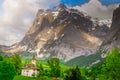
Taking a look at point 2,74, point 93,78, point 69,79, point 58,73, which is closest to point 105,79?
point 69,79

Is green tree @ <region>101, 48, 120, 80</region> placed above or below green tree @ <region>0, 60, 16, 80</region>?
below

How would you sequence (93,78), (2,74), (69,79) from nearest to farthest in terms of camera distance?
(69,79), (2,74), (93,78)

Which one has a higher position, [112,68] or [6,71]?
[6,71]

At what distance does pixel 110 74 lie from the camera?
6862 cm

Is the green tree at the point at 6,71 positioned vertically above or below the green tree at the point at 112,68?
above

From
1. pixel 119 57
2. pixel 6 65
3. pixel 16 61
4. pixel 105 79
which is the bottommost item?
pixel 105 79

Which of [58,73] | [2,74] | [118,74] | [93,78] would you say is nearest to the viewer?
[118,74]

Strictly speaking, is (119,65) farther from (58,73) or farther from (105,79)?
(58,73)

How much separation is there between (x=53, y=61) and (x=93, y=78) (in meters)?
46.2

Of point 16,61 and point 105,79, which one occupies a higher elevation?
point 16,61

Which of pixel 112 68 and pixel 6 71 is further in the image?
pixel 6 71

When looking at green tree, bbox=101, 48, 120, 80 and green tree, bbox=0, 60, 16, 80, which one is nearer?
green tree, bbox=101, 48, 120, 80

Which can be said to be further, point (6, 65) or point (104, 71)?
point (6, 65)

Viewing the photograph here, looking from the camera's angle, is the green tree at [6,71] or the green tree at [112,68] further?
the green tree at [6,71]
